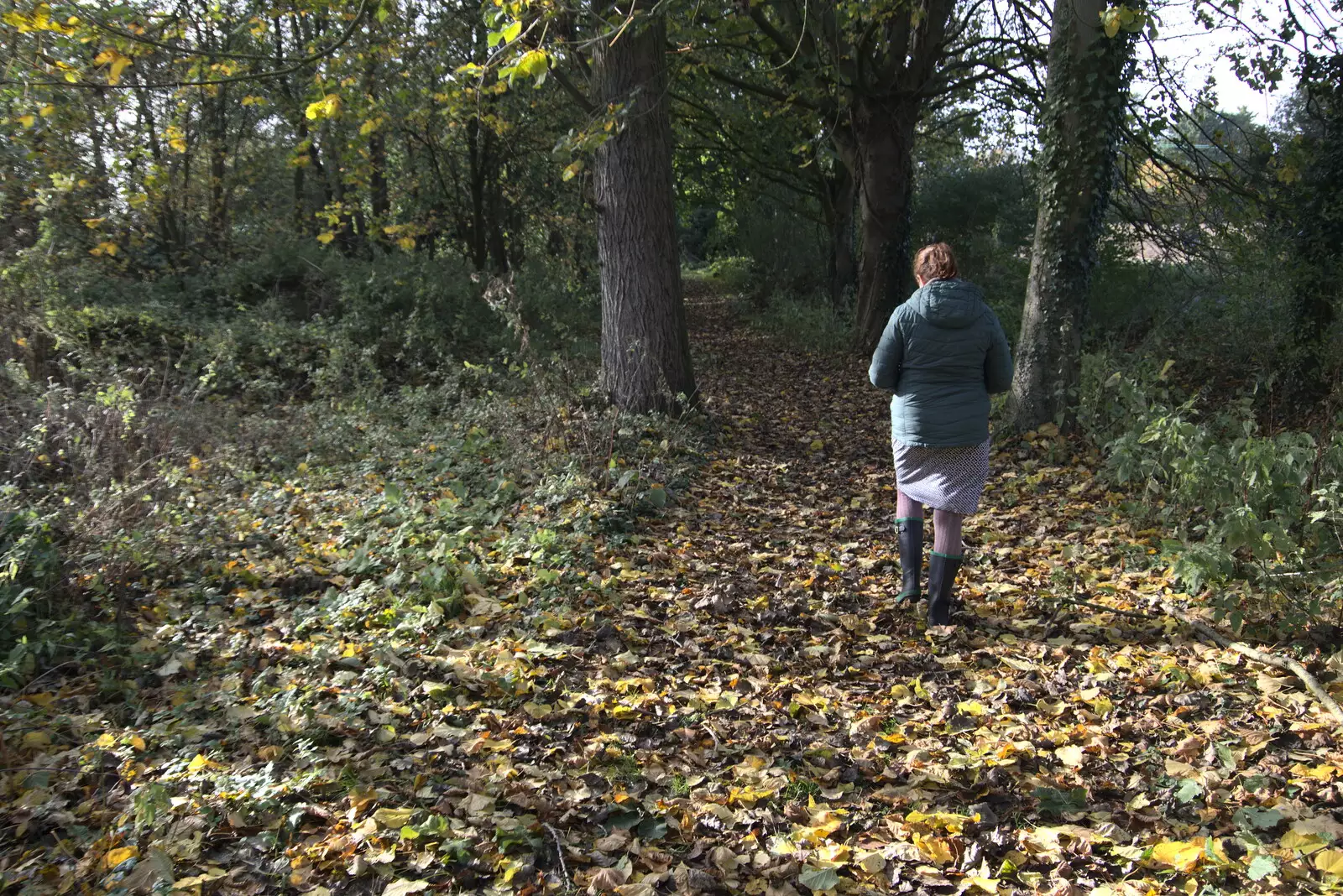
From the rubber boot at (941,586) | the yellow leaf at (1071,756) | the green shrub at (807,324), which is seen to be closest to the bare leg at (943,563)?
the rubber boot at (941,586)

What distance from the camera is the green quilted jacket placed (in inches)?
172

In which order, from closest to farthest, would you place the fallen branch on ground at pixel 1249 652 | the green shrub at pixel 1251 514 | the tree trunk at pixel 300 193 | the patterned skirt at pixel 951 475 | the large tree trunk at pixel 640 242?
the fallen branch on ground at pixel 1249 652 → the green shrub at pixel 1251 514 → the patterned skirt at pixel 951 475 → the large tree trunk at pixel 640 242 → the tree trunk at pixel 300 193

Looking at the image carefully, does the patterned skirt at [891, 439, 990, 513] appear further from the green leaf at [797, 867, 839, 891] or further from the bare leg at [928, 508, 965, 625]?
the green leaf at [797, 867, 839, 891]

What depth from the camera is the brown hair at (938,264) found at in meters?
4.46

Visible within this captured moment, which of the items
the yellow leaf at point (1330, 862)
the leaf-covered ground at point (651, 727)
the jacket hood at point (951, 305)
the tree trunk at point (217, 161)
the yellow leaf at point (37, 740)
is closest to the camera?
the yellow leaf at point (1330, 862)

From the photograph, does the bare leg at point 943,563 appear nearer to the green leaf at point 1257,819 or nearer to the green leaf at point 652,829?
the green leaf at point 1257,819

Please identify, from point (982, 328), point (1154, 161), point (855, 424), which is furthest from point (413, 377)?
point (1154, 161)

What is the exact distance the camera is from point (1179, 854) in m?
2.62

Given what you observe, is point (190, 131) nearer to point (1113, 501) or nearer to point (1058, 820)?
point (1113, 501)

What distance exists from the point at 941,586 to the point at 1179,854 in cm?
203

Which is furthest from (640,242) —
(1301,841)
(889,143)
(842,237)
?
(842,237)

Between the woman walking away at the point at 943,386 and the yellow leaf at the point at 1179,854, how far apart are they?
1.96 meters

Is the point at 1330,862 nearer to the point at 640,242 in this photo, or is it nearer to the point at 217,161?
the point at 640,242

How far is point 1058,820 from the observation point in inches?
118
